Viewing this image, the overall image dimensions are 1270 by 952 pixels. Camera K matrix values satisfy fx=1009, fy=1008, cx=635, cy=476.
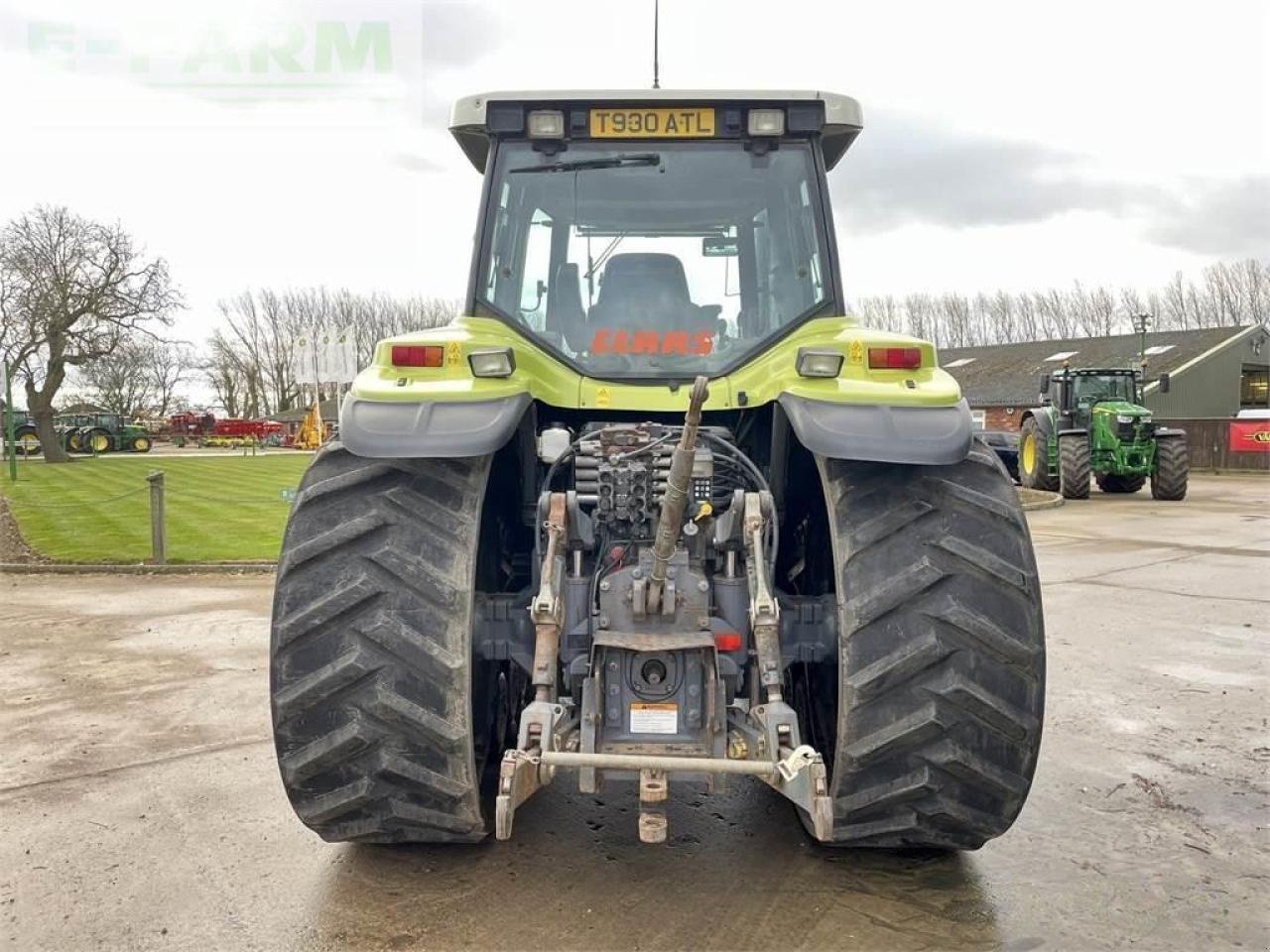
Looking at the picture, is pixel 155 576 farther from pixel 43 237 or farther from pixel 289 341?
pixel 289 341

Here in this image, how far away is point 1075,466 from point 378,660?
19.2m

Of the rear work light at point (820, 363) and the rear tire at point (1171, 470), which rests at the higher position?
the rear work light at point (820, 363)

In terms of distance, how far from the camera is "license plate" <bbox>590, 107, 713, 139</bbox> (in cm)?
368

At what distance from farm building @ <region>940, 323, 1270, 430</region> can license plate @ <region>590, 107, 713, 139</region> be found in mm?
37124

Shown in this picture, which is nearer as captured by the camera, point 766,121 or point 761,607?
point 761,607

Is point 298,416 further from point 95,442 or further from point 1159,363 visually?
point 1159,363

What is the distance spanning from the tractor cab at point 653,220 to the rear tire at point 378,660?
106cm

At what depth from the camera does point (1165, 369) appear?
40469 millimetres

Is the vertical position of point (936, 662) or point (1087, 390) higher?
point (1087, 390)

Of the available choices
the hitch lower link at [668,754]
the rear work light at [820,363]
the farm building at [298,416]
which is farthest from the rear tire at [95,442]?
the rear work light at [820,363]

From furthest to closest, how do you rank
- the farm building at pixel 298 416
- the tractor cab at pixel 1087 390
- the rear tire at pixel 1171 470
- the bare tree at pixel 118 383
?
the bare tree at pixel 118 383, the farm building at pixel 298 416, the tractor cab at pixel 1087 390, the rear tire at pixel 1171 470

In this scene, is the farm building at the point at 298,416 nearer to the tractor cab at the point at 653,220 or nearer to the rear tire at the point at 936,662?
the tractor cab at the point at 653,220

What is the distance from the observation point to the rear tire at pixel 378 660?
9.51ft

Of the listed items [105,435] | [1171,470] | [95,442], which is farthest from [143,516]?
[105,435]
